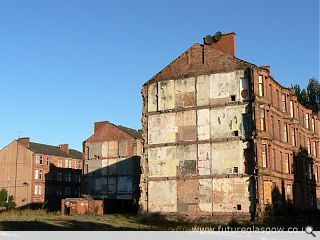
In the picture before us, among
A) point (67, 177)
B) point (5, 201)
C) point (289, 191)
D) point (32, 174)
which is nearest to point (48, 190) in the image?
point (32, 174)

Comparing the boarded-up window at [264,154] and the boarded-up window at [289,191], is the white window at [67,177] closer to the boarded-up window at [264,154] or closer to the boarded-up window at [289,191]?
the boarded-up window at [289,191]

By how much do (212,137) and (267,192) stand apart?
635 centimetres

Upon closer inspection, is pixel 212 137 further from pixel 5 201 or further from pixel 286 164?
pixel 5 201

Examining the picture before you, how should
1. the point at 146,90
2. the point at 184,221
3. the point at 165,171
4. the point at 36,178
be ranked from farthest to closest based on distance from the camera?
the point at 36,178, the point at 146,90, the point at 165,171, the point at 184,221

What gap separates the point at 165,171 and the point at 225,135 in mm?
6347

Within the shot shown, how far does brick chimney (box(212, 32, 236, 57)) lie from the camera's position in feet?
128

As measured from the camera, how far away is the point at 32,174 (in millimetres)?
70438

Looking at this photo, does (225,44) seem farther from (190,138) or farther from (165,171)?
(165,171)

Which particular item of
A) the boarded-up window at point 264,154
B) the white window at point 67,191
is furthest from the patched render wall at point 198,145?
the white window at point 67,191

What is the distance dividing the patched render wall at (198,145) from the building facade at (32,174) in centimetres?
3391

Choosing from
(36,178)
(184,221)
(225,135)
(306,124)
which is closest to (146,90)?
(225,135)

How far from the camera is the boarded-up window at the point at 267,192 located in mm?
34594

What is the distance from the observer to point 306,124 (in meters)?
49.4

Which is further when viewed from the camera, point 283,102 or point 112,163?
point 112,163
